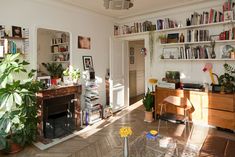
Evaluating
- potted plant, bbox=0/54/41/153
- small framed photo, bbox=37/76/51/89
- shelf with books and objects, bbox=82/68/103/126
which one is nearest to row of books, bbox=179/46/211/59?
shelf with books and objects, bbox=82/68/103/126

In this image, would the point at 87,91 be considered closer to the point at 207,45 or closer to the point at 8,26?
the point at 8,26

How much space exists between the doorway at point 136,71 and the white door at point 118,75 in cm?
145

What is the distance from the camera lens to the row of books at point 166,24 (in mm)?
4141

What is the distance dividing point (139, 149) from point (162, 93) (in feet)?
6.77

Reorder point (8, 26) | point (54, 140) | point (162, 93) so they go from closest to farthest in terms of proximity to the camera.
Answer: point (8, 26), point (54, 140), point (162, 93)

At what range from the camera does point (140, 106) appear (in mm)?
5402

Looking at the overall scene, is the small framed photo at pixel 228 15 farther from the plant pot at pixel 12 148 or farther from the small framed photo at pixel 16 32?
the plant pot at pixel 12 148

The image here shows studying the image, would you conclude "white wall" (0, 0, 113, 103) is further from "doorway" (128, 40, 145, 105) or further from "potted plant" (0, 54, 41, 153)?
"doorway" (128, 40, 145, 105)

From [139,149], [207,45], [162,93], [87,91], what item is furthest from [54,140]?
[207,45]

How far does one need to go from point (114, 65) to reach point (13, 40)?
242cm

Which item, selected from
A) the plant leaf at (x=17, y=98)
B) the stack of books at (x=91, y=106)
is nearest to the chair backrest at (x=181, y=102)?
the stack of books at (x=91, y=106)

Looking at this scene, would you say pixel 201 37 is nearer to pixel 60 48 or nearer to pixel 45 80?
pixel 60 48

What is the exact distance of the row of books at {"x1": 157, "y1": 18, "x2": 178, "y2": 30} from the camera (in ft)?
13.6

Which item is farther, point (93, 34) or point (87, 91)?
point (93, 34)
